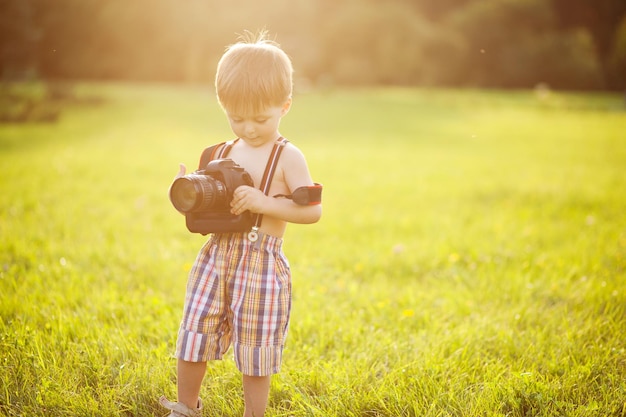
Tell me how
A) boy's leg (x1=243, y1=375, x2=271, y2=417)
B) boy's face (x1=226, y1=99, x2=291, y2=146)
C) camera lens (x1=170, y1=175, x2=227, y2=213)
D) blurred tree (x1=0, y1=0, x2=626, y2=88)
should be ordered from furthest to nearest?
blurred tree (x1=0, y1=0, x2=626, y2=88), boy's leg (x1=243, y1=375, x2=271, y2=417), boy's face (x1=226, y1=99, x2=291, y2=146), camera lens (x1=170, y1=175, x2=227, y2=213)

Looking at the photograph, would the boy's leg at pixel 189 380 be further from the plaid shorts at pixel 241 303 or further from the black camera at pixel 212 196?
the black camera at pixel 212 196

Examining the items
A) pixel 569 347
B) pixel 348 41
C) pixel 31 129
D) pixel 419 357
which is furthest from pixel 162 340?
pixel 348 41

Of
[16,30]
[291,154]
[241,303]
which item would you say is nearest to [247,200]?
[291,154]

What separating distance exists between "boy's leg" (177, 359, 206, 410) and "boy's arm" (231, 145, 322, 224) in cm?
71

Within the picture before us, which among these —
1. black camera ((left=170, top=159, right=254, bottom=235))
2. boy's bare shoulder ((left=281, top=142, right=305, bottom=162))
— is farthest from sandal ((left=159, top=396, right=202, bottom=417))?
boy's bare shoulder ((left=281, top=142, right=305, bottom=162))

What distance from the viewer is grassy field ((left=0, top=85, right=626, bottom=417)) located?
2.68 metres

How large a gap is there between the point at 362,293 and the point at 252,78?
7.46ft

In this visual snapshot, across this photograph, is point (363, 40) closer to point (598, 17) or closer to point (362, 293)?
point (598, 17)

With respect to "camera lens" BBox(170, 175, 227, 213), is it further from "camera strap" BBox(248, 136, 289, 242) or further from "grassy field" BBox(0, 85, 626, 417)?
"grassy field" BBox(0, 85, 626, 417)

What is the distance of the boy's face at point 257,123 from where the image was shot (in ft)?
7.43

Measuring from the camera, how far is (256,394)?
7.98ft

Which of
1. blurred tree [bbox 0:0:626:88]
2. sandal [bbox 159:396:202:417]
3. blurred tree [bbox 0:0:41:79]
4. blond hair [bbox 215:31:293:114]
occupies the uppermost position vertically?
blurred tree [bbox 0:0:626:88]

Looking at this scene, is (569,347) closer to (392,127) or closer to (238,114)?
(238,114)

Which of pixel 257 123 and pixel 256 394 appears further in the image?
pixel 256 394
